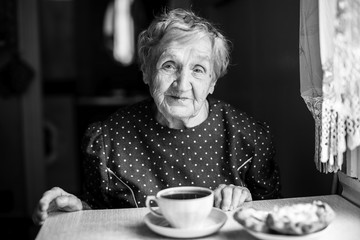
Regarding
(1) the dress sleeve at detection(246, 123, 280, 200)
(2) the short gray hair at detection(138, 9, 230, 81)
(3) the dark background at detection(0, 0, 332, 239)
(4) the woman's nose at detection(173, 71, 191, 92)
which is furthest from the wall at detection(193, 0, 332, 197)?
(4) the woman's nose at detection(173, 71, 191, 92)

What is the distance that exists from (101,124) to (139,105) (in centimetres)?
14

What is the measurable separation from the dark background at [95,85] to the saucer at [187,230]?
0.61 meters

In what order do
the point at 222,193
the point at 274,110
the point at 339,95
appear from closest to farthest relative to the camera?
the point at 339,95 → the point at 222,193 → the point at 274,110

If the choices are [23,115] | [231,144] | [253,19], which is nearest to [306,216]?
[231,144]

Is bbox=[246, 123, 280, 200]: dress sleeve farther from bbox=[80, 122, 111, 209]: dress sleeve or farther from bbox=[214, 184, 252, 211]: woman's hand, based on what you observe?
bbox=[80, 122, 111, 209]: dress sleeve

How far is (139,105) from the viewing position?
1.53 meters

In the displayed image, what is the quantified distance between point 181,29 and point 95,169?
1.63ft

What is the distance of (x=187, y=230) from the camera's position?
0.94 meters

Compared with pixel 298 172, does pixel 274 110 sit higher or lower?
higher

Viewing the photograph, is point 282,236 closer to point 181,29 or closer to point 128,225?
point 128,225

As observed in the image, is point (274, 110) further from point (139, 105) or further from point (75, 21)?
point (75, 21)

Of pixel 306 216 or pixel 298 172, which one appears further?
pixel 298 172

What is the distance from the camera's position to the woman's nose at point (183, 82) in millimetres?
1324

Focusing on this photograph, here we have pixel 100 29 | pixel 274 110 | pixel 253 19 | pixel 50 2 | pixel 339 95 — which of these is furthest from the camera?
pixel 100 29
